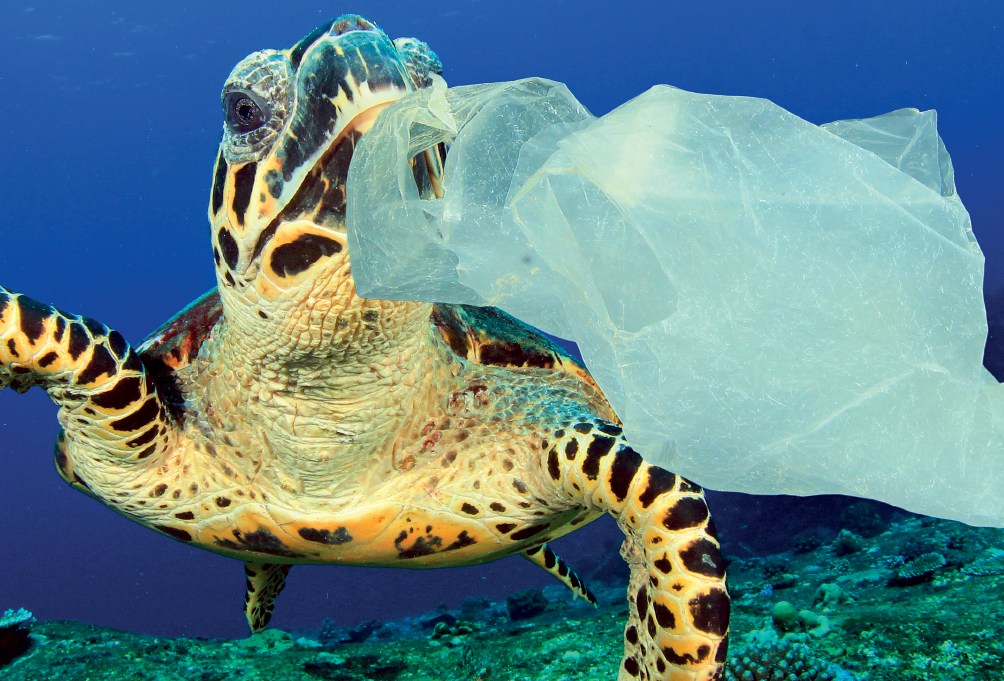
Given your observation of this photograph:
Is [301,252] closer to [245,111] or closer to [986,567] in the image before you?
[245,111]

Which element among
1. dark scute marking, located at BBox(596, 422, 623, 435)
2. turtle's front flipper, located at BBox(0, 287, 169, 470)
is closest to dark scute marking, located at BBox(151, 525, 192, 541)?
turtle's front flipper, located at BBox(0, 287, 169, 470)

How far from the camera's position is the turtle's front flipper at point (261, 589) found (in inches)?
140

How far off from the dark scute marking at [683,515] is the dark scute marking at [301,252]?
1.04m

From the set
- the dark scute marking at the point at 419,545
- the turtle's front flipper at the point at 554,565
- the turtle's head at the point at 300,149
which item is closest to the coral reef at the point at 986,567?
the turtle's front flipper at the point at 554,565

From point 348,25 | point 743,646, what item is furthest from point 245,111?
point 743,646

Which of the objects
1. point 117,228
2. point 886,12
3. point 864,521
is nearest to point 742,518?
point 864,521

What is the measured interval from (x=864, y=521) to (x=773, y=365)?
22.2 ft

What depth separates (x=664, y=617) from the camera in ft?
4.83

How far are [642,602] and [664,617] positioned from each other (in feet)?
0.37

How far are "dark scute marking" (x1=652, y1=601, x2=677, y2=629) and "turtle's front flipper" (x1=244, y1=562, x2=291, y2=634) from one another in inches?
112

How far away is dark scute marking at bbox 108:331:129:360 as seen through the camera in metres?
Result: 1.70

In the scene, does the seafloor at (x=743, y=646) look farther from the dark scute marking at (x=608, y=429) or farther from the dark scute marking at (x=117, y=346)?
the dark scute marking at (x=117, y=346)

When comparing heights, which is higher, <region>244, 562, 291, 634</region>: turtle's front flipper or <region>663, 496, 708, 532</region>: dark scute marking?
<region>663, 496, 708, 532</region>: dark scute marking

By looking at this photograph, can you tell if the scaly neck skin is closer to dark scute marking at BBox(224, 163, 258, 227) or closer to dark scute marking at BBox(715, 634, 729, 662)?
dark scute marking at BBox(224, 163, 258, 227)
